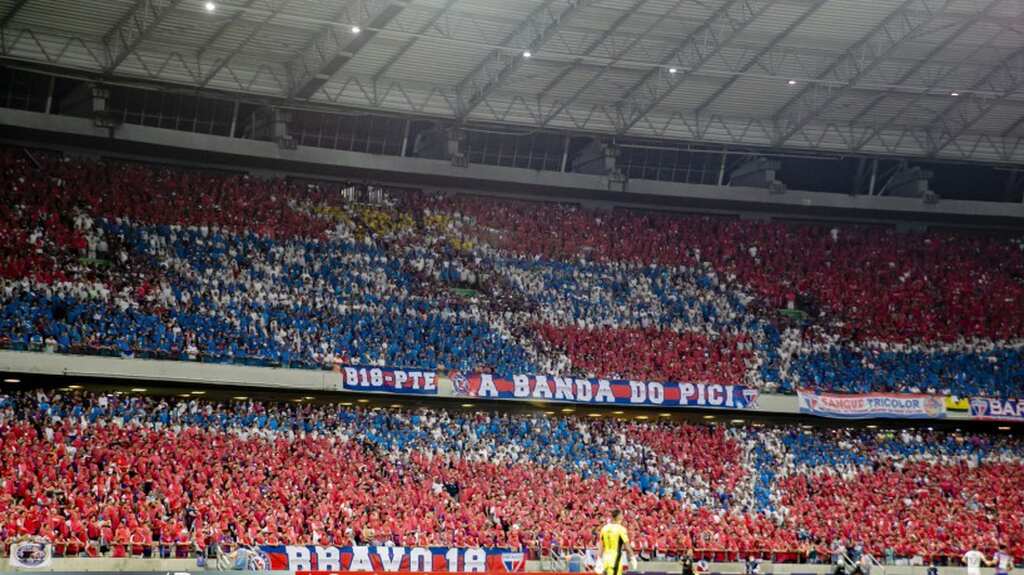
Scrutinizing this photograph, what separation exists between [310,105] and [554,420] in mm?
16773

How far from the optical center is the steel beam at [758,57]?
148 ft

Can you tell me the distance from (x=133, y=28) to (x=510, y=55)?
1405cm

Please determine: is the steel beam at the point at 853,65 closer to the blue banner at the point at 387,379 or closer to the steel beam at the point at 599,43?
the steel beam at the point at 599,43

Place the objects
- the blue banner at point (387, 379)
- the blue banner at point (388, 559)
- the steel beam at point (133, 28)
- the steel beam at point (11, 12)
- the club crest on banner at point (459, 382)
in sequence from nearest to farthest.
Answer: the blue banner at point (388, 559) < the steel beam at point (133, 28) < the steel beam at point (11, 12) < the blue banner at point (387, 379) < the club crest on banner at point (459, 382)

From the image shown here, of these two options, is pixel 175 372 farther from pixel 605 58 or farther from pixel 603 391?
pixel 605 58

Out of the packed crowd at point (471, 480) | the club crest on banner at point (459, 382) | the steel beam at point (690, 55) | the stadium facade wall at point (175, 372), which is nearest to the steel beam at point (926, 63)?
the steel beam at point (690, 55)

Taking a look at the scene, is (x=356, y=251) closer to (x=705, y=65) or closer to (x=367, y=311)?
(x=367, y=311)

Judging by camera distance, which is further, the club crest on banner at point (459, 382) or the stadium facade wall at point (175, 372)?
the club crest on banner at point (459, 382)

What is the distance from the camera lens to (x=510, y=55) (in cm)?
4828

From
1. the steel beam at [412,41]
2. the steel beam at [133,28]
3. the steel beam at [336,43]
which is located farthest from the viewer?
the steel beam at [412,41]

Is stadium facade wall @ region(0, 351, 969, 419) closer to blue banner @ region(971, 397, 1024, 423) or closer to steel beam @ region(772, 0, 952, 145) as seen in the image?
steel beam @ region(772, 0, 952, 145)

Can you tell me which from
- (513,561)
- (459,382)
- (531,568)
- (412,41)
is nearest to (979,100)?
(412,41)

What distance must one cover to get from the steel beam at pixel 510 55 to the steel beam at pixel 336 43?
5091mm

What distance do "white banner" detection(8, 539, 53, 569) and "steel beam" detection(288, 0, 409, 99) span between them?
19068 mm
